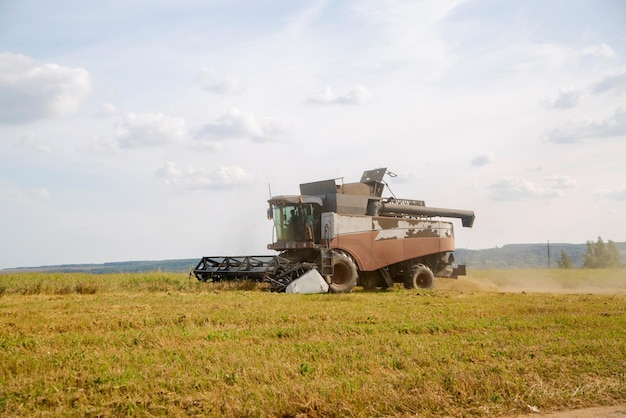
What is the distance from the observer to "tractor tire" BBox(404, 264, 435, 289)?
21.6 m

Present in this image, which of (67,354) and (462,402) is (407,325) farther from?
→ (67,354)

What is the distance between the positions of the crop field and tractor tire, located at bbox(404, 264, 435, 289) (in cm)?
824

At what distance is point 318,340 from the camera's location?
8.79 metres

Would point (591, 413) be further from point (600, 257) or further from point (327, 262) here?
point (600, 257)

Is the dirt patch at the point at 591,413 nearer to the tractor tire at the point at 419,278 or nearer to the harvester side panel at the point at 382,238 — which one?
the harvester side panel at the point at 382,238

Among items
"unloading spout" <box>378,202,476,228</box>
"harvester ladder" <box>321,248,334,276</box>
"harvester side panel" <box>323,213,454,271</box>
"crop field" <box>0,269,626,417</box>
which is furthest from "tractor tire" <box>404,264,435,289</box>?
"crop field" <box>0,269,626,417</box>

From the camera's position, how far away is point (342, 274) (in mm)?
19531

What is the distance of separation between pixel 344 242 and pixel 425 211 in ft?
14.6

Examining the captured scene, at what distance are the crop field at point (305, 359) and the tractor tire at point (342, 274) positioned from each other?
572 cm

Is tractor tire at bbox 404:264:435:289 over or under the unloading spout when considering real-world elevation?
under

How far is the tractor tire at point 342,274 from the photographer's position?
62.1 ft

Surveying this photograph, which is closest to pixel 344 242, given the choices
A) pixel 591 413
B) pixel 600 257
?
pixel 591 413

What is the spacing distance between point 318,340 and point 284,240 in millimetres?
Answer: 11461

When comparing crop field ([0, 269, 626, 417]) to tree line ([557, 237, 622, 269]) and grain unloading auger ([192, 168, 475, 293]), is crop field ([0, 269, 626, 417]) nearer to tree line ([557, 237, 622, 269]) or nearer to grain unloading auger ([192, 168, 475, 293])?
grain unloading auger ([192, 168, 475, 293])
